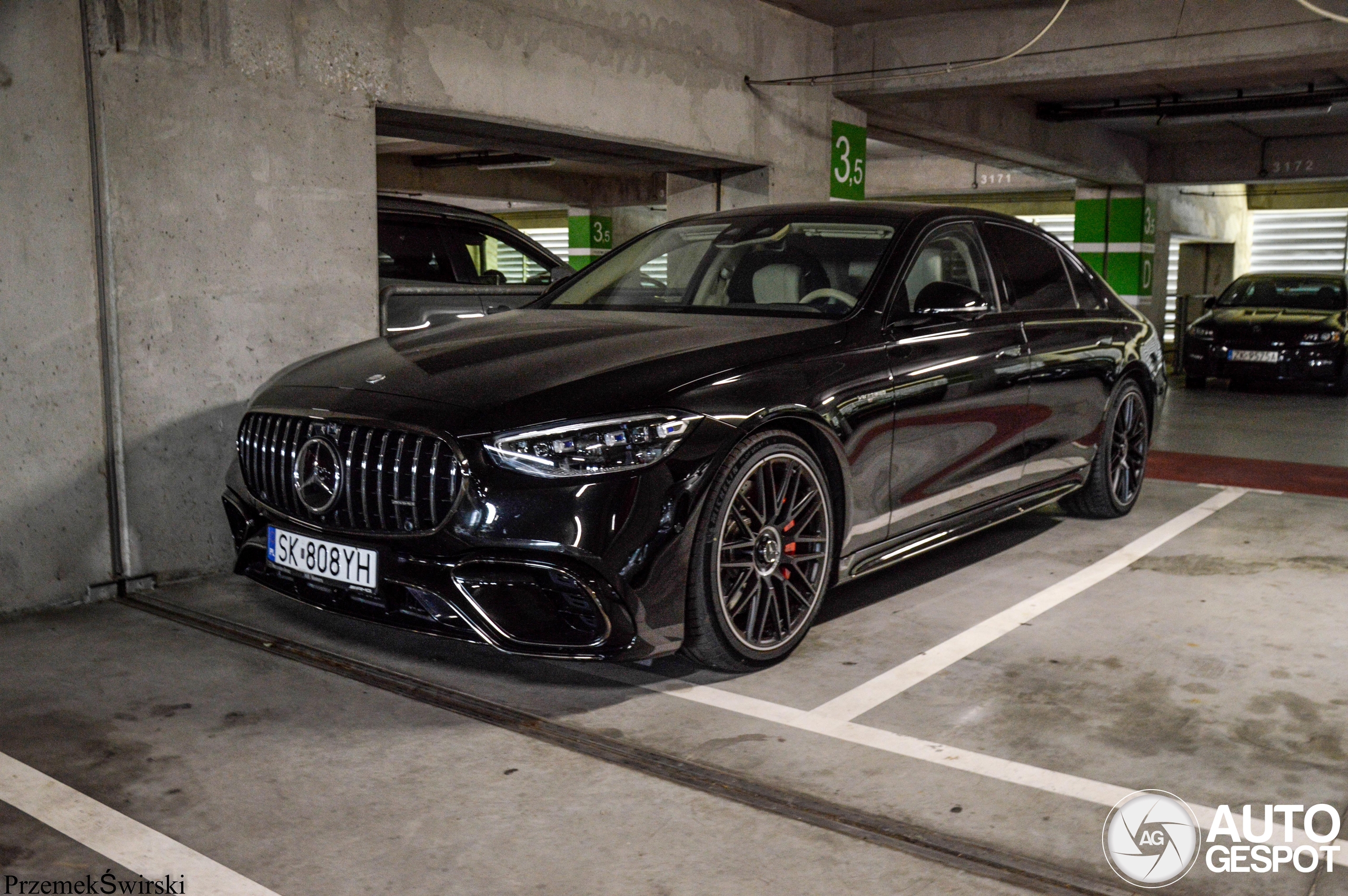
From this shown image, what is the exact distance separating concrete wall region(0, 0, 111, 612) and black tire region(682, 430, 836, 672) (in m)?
2.49

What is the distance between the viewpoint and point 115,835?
253cm

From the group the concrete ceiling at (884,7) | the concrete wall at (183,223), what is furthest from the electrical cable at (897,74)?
the concrete wall at (183,223)

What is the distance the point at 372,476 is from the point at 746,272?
168cm

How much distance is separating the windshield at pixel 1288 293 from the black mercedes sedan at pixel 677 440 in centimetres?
1090

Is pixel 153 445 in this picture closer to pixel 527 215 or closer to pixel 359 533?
pixel 359 533

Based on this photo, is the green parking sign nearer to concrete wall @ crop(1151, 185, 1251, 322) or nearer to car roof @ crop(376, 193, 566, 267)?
car roof @ crop(376, 193, 566, 267)

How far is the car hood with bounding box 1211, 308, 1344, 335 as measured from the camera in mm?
13430

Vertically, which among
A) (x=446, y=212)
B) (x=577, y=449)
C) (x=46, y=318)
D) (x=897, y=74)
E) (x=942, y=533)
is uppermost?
(x=897, y=74)

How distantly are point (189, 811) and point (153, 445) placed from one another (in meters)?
2.38

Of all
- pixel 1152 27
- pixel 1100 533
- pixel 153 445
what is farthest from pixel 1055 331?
pixel 1152 27

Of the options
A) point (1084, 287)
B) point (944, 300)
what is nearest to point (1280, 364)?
point (1084, 287)

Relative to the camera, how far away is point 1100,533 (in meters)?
5.68

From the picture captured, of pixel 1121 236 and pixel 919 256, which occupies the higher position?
pixel 1121 236

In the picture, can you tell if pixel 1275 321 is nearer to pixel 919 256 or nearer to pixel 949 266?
pixel 949 266
